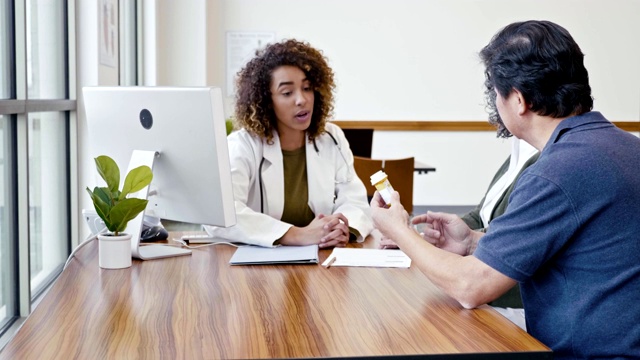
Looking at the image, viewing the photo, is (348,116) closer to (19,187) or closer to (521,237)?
(19,187)

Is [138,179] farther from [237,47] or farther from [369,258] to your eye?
[237,47]

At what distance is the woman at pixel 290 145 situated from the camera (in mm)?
2613

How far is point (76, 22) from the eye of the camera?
3.38 meters

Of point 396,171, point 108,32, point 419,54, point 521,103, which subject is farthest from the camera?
point 419,54

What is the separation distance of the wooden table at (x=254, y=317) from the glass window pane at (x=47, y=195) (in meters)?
1.06

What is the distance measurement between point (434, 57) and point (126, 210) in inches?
223

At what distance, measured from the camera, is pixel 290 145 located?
2.71 meters

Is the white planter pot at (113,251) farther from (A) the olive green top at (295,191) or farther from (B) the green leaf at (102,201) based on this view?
(A) the olive green top at (295,191)

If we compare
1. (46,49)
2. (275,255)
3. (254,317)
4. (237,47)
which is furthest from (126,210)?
(237,47)

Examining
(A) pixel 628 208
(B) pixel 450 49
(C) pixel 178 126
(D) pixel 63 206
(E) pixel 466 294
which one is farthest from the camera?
(B) pixel 450 49

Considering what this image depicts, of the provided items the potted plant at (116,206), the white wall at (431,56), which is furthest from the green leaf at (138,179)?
the white wall at (431,56)

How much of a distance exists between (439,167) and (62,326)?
621 centimetres

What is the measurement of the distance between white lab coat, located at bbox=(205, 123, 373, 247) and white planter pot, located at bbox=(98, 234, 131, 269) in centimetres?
43

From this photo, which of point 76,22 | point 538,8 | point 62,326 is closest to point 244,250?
point 62,326
